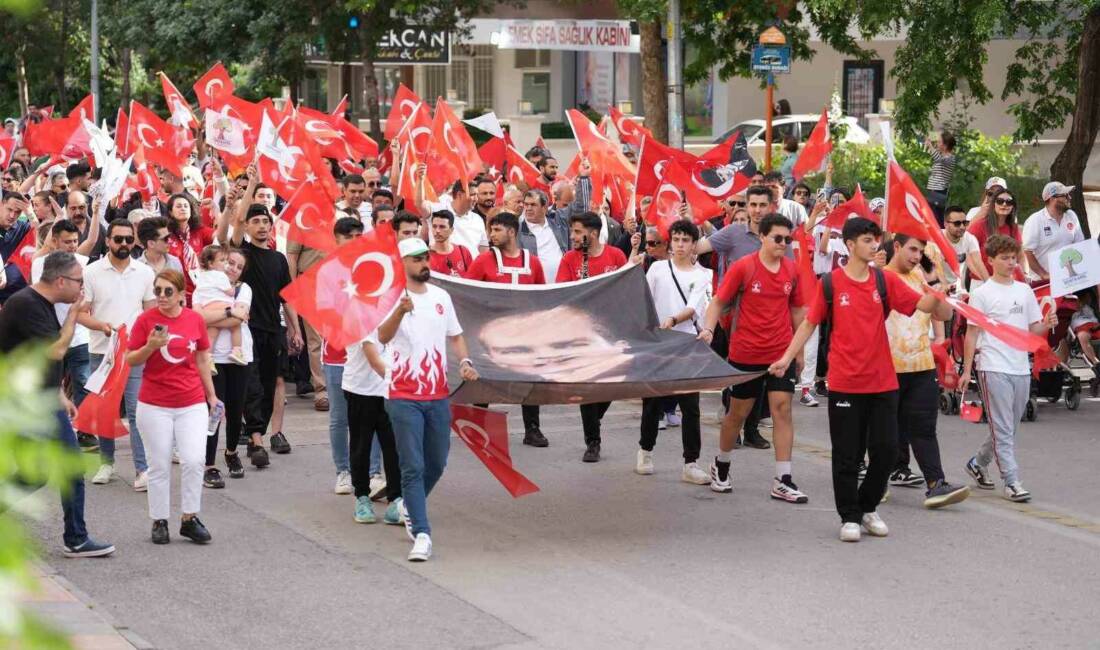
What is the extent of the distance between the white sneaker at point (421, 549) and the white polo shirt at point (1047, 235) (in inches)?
316

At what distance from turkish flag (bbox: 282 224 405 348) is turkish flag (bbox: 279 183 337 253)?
10.7ft

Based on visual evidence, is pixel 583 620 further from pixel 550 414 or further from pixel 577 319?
pixel 550 414

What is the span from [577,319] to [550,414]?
346 centimetres

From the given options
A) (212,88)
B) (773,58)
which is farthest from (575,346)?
(773,58)

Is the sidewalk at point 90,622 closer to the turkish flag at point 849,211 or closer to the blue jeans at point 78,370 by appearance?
the blue jeans at point 78,370

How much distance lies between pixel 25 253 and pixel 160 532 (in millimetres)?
4629

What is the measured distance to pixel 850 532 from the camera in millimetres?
8562

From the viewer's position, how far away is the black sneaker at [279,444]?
441 inches

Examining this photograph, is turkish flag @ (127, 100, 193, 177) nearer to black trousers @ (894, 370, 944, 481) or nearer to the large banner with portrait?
the large banner with portrait

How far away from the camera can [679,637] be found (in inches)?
265

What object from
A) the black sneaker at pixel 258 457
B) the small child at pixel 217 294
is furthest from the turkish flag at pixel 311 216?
the black sneaker at pixel 258 457

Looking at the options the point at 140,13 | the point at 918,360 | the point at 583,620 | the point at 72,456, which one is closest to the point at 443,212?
the point at 918,360

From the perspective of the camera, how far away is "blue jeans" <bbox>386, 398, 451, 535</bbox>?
796 cm

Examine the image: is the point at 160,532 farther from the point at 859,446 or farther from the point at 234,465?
the point at 859,446
